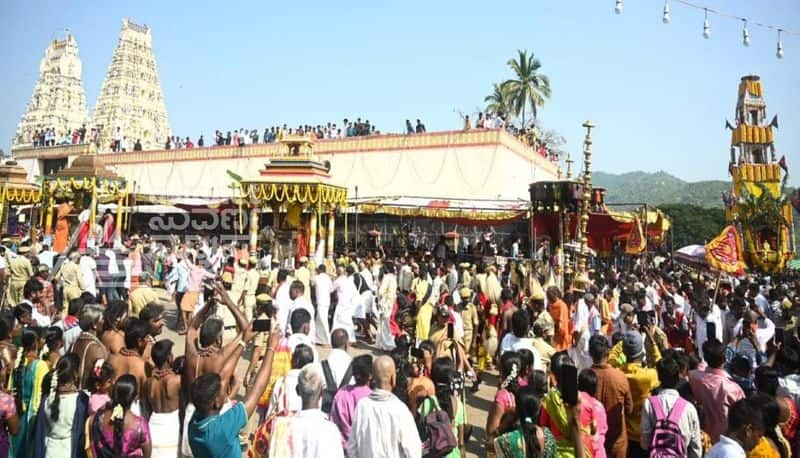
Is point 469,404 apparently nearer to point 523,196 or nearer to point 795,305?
point 795,305

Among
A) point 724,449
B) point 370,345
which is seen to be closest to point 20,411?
point 724,449

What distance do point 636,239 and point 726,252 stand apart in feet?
24.3

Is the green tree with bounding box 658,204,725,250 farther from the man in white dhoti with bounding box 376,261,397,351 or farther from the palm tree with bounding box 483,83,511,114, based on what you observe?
the man in white dhoti with bounding box 376,261,397,351

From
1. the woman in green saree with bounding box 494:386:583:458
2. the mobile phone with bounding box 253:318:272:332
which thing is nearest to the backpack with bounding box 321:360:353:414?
the mobile phone with bounding box 253:318:272:332

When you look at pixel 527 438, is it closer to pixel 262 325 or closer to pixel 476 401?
pixel 262 325

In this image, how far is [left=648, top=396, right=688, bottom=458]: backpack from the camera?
385 centimetres

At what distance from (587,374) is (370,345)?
7639 millimetres

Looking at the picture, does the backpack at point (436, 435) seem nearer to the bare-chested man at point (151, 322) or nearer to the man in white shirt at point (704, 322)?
the bare-chested man at point (151, 322)

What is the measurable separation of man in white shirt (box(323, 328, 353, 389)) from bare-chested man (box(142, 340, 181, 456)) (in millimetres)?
1223

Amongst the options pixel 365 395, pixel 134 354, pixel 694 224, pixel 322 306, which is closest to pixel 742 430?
pixel 365 395

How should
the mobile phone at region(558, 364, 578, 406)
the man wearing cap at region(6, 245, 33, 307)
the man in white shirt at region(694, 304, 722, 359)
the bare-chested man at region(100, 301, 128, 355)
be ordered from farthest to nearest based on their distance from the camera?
the man wearing cap at region(6, 245, 33, 307) → the man in white shirt at region(694, 304, 722, 359) → the bare-chested man at region(100, 301, 128, 355) → the mobile phone at region(558, 364, 578, 406)

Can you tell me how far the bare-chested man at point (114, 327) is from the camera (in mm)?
5168

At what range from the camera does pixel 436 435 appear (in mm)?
3672

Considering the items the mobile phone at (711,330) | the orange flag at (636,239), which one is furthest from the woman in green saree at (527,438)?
the orange flag at (636,239)
